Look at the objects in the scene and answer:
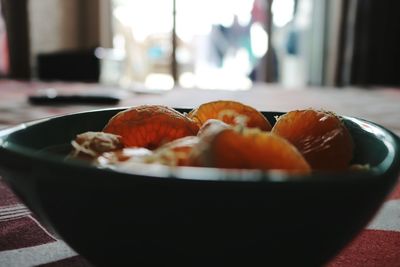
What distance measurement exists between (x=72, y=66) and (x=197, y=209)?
350cm

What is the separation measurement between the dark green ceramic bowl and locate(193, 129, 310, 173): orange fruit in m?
0.03

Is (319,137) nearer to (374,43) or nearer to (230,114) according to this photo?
(230,114)

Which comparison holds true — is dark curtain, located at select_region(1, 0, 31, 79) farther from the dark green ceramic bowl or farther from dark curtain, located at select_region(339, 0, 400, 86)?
the dark green ceramic bowl

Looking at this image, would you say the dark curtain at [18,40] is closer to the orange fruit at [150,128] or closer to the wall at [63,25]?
the wall at [63,25]

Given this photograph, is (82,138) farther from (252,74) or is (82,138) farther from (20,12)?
(252,74)

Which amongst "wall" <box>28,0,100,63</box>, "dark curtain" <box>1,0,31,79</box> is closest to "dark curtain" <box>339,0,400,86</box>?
"wall" <box>28,0,100,63</box>

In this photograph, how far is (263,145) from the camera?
274 millimetres

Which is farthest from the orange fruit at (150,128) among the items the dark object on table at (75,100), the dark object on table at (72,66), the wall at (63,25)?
the wall at (63,25)

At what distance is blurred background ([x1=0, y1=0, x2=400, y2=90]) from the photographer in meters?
3.76

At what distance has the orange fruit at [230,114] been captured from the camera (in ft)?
1.26

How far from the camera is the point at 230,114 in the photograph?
38 cm

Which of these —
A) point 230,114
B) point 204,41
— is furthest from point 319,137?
point 204,41

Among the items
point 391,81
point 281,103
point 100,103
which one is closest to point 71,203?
point 100,103

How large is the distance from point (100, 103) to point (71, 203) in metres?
1.21
